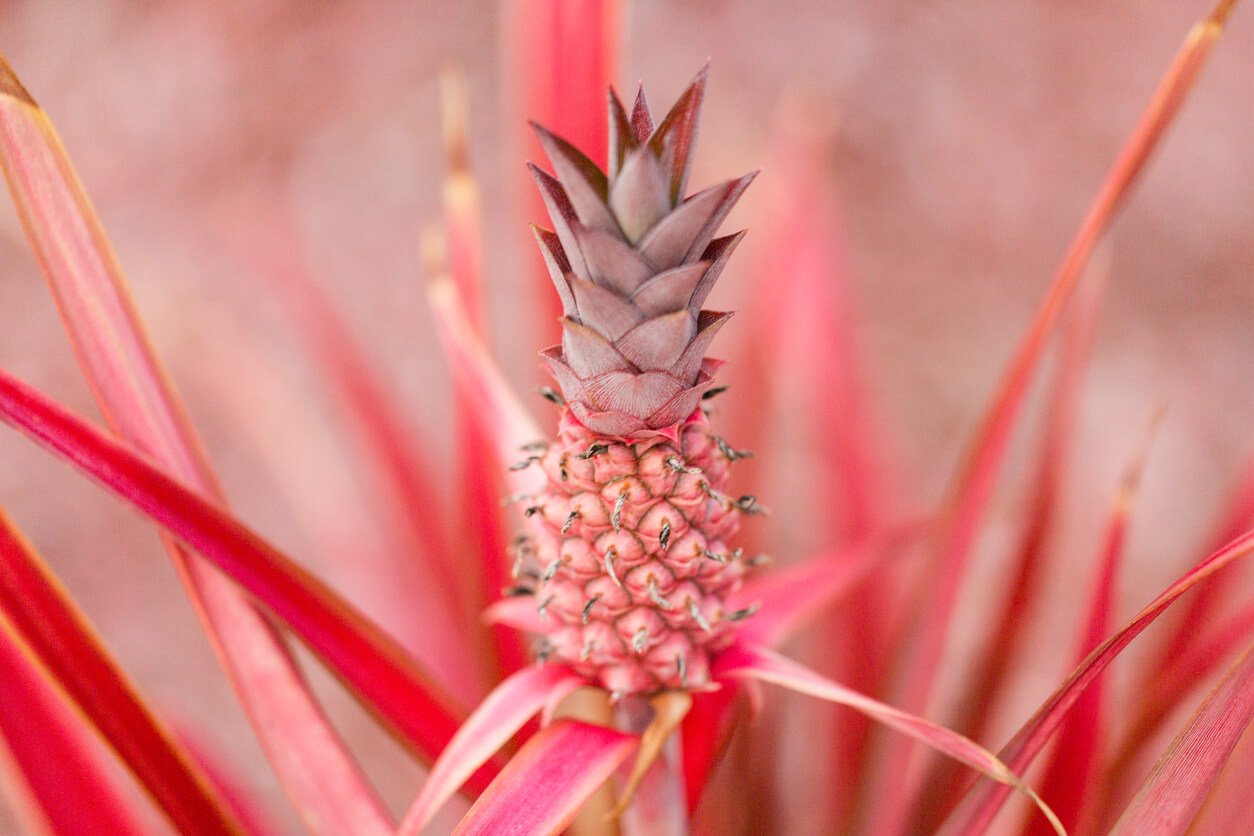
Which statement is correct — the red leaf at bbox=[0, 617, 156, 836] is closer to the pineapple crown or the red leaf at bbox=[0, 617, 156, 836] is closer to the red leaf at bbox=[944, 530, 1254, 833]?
the pineapple crown

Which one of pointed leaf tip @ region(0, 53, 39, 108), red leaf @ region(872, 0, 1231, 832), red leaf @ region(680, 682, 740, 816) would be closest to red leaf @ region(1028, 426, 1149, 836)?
red leaf @ region(872, 0, 1231, 832)

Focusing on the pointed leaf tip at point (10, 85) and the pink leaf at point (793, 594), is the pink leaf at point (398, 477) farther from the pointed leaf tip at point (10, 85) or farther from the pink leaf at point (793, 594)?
the pointed leaf tip at point (10, 85)

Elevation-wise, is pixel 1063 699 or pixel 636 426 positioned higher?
pixel 636 426

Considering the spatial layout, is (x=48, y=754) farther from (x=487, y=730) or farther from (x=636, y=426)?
(x=636, y=426)

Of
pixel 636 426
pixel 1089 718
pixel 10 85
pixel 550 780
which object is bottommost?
pixel 1089 718

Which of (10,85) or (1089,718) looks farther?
(1089,718)

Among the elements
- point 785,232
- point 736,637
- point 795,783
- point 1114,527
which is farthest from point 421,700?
point 795,783

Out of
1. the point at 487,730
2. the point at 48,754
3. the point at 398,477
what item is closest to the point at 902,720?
the point at 487,730
